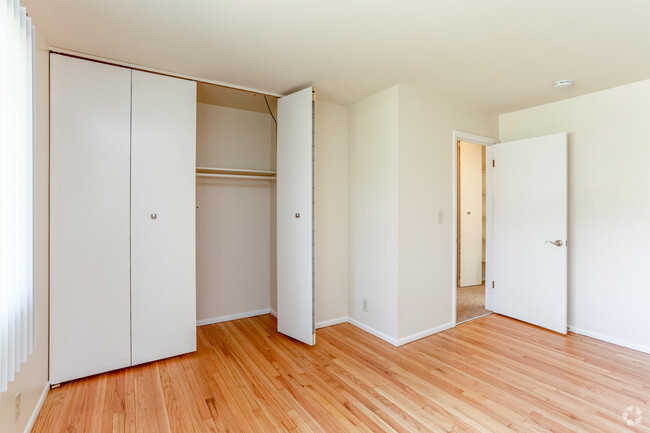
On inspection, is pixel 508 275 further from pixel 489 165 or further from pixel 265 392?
pixel 265 392

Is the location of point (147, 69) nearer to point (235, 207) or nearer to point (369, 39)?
point (235, 207)

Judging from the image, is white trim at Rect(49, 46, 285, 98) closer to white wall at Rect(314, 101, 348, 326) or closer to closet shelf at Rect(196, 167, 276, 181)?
white wall at Rect(314, 101, 348, 326)

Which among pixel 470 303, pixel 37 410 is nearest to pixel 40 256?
pixel 37 410

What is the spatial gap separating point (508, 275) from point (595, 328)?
2.96 ft

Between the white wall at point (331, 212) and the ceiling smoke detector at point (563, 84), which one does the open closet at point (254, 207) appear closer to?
the white wall at point (331, 212)

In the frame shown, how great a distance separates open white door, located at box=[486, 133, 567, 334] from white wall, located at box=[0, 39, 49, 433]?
4260mm

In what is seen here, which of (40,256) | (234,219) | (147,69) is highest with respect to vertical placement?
(147,69)

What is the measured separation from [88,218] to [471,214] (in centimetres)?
515

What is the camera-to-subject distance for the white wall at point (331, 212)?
3580 millimetres

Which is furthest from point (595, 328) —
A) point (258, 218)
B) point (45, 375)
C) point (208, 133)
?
point (45, 375)

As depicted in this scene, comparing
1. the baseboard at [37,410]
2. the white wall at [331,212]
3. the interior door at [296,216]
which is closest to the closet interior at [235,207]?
the interior door at [296,216]

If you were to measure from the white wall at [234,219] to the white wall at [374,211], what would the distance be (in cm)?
101

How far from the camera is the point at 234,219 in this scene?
3848 mm

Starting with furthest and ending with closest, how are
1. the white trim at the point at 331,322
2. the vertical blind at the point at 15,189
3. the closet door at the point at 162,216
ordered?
1. the white trim at the point at 331,322
2. the closet door at the point at 162,216
3. the vertical blind at the point at 15,189
